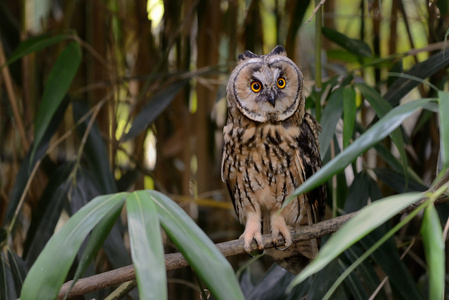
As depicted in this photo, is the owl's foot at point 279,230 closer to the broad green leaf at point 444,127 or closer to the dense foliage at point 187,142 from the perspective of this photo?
the dense foliage at point 187,142

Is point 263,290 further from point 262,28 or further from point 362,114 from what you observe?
point 262,28

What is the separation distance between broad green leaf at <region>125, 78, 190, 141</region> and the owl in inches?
16.4

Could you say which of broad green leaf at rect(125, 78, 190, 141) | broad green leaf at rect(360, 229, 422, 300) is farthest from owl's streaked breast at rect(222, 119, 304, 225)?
broad green leaf at rect(125, 78, 190, 141)

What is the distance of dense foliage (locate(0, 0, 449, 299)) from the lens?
41.7 inches

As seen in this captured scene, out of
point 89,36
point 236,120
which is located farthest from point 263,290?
point 89,36

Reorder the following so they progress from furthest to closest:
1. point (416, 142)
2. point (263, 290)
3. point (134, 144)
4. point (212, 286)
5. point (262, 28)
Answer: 1. point (134, 144)
2. point (262, 28)
3. point (416, 142)
4. point (263, 290)
5. point (212, 286)

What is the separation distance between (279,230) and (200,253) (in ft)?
2.45

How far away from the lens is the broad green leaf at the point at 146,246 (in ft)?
3.14

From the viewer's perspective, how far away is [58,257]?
1024 millimetres

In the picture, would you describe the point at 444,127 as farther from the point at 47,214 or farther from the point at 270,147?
the point at 47,214

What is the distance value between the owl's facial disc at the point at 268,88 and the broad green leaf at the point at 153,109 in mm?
539

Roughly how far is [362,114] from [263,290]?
833 mm

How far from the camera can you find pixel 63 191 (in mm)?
2000

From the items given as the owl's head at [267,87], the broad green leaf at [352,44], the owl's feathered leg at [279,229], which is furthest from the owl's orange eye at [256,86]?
the broad green leaf at [352,44]
